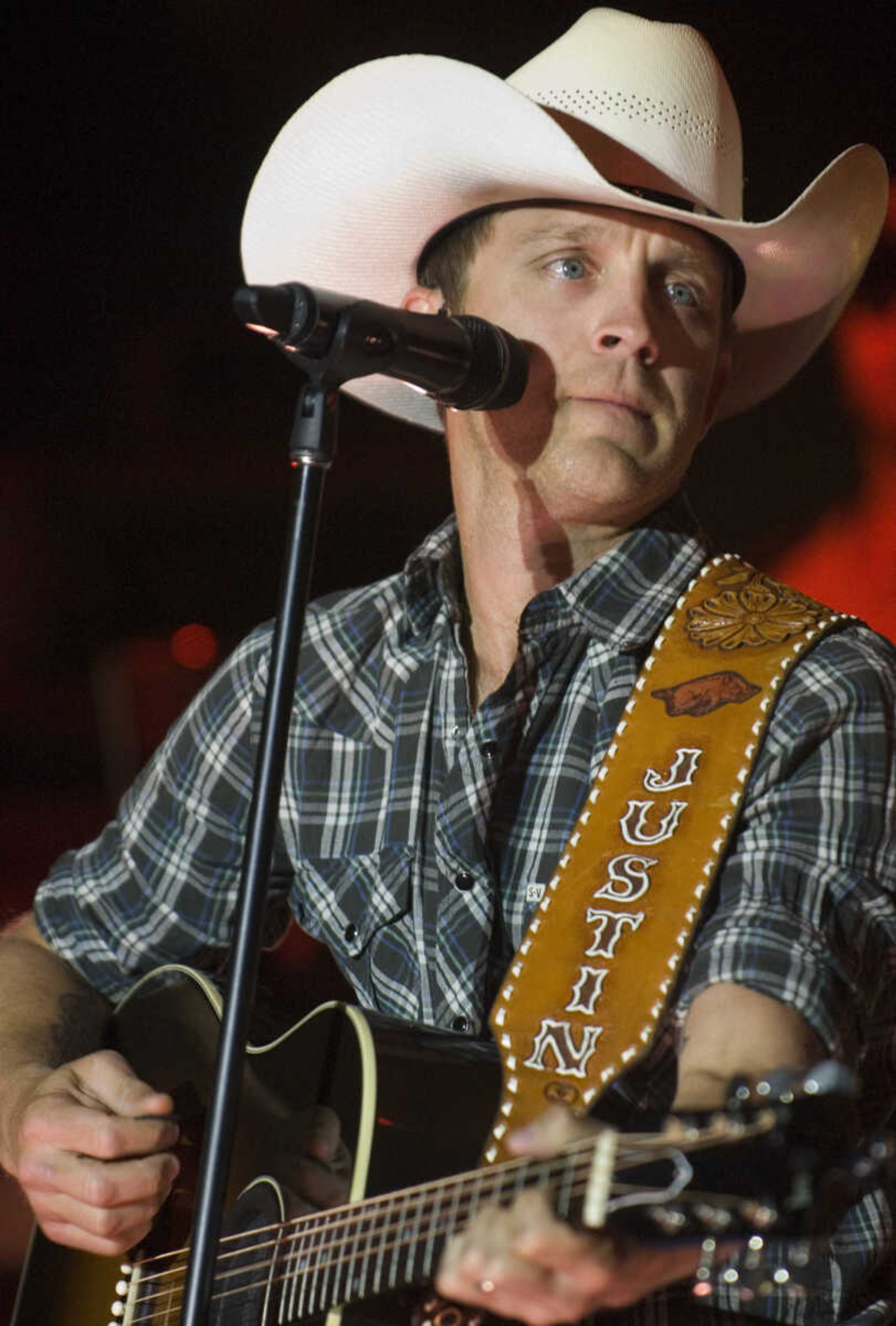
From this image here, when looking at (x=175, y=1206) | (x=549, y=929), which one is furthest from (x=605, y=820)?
(x=175, y=1206)

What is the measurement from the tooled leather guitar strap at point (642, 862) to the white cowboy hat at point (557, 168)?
708 mm

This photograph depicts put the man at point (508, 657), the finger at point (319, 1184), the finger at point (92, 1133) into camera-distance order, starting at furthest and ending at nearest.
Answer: the finger at point (92, 1133)
the man at point (508, 657)
the finger at point (319, 1184)

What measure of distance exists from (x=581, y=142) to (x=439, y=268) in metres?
0.36

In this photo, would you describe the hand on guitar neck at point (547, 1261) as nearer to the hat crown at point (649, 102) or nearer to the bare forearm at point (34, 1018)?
the bare forearm at point (34, 1018)

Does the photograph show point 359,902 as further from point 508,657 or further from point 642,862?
point 642,862

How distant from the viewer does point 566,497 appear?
8.08 feet

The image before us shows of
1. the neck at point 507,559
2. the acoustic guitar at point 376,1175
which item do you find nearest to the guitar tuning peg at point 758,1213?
the acoustic guitar at point 376,1175

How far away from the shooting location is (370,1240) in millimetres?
1652

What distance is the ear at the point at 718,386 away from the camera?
8.96ft

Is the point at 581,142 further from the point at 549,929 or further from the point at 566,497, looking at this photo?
the point at 549,929

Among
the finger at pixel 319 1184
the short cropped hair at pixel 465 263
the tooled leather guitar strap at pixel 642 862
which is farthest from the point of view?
the short cropped hair at pixel 465 263

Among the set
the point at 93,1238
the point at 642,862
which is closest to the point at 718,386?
the point at 642,862

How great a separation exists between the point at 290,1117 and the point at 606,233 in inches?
57.0

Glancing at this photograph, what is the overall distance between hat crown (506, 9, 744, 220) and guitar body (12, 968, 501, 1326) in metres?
1.43
